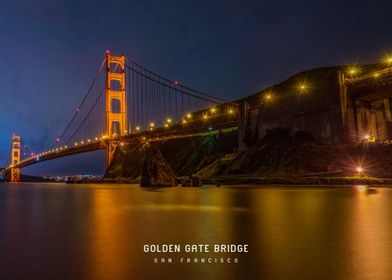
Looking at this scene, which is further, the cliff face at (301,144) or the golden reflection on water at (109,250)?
the cliff face at (301,144)

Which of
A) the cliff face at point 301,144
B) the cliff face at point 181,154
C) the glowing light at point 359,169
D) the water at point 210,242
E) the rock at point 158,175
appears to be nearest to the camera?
the water at point 210,242

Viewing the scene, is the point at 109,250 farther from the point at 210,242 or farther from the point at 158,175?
the point at 158,175

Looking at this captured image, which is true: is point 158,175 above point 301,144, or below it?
below

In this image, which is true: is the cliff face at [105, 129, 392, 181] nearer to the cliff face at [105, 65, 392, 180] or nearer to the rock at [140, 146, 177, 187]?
the cliff face at [105, 65, 392, 180]

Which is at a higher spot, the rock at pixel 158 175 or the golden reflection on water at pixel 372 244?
the rock at pixel 158 175

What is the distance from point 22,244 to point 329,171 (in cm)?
3509

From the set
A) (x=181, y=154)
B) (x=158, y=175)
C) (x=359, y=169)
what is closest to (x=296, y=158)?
(x=359, y=169)

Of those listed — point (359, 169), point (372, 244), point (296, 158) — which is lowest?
point (372, 244)

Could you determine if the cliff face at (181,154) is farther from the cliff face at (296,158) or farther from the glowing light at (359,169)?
the glowing light at (359,169)

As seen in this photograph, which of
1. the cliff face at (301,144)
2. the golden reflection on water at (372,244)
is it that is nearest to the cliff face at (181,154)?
the cliff face at (301,144)

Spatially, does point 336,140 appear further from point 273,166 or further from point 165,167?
point 165,167

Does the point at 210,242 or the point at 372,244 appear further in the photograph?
the point at 210,242

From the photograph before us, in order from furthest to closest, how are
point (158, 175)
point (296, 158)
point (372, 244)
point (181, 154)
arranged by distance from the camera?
1. point (181, 154)
2. point (158, 175)
3. point (296, 158)
4. point (372, 244)

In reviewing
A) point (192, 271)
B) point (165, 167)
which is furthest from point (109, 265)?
point (165, 167)
